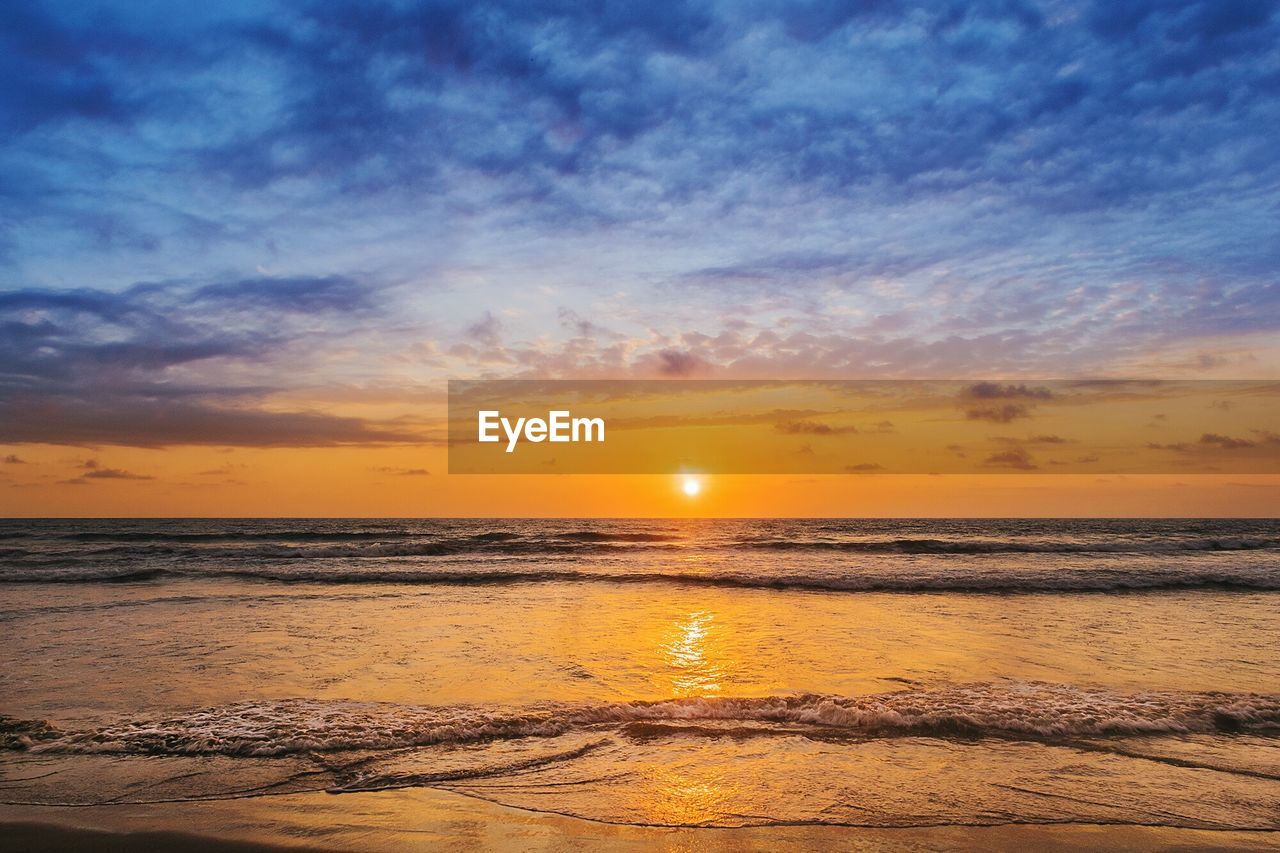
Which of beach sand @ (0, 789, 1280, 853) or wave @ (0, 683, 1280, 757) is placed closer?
beach sand @ (0, 789, 1280, 853)

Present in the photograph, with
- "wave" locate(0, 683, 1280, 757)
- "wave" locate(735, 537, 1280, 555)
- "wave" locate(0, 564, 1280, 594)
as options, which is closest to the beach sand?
"wave" locate(0, 683, 1280, 757)

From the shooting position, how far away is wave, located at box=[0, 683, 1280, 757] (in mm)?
7105

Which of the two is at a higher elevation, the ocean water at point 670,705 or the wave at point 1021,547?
the ocean water at point 670,705

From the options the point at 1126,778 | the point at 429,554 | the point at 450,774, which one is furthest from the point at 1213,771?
the point at 429,554

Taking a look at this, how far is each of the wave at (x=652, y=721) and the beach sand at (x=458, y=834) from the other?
1.55 metres

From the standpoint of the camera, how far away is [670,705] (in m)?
8.28

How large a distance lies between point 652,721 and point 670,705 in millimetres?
503

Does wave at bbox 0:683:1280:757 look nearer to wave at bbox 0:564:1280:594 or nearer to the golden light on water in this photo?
the golden light on water

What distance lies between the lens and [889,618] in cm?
1574

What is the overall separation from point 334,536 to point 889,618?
47.8 meters

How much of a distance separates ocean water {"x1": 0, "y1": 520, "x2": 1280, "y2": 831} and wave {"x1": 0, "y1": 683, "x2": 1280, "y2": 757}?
4 cm

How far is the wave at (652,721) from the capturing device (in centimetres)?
711

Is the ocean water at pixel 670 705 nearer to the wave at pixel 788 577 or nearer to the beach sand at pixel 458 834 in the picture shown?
the beach sand at pixel 458 834

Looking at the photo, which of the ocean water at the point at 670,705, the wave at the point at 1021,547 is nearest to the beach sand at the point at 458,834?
the ocean water at the point at 670,705
